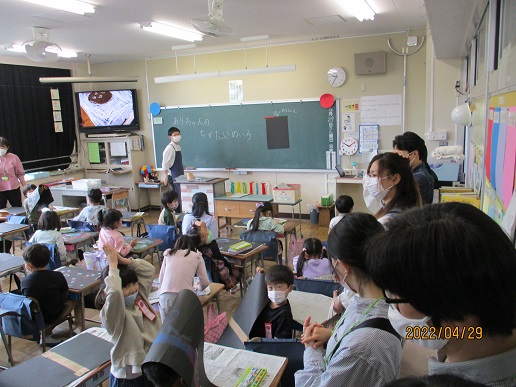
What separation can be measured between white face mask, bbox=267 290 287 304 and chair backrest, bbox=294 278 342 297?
367mm

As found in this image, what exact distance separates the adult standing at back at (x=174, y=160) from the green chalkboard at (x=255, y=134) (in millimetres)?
605

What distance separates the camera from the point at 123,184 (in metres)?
8.34

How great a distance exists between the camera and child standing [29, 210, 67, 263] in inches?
161

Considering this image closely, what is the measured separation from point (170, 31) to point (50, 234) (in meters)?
3.18

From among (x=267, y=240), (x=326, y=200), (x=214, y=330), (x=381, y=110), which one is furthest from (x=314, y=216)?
(x=214, y=330)

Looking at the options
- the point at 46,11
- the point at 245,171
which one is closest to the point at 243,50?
the point at 245,171

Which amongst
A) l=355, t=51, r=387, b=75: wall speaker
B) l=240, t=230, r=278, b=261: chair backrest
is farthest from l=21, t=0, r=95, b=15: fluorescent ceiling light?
l=355, t=51, r=387, b=75: wall speaker

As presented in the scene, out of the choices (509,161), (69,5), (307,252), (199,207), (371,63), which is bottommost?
(307,252)

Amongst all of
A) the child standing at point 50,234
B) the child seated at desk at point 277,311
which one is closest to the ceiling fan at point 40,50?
the child standing at point 50,234

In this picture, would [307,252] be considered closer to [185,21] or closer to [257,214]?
[257,214]

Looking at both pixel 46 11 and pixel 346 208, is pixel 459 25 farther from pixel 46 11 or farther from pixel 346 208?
pixel 46 11

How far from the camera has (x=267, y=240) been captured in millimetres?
4438

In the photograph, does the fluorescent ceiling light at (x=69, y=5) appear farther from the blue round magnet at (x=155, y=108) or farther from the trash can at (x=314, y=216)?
the trash can at (x=314, y=216)

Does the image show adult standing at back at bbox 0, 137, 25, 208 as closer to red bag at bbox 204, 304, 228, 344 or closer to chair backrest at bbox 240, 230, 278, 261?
chair backrest at bbox 240, 230, 278, 261
